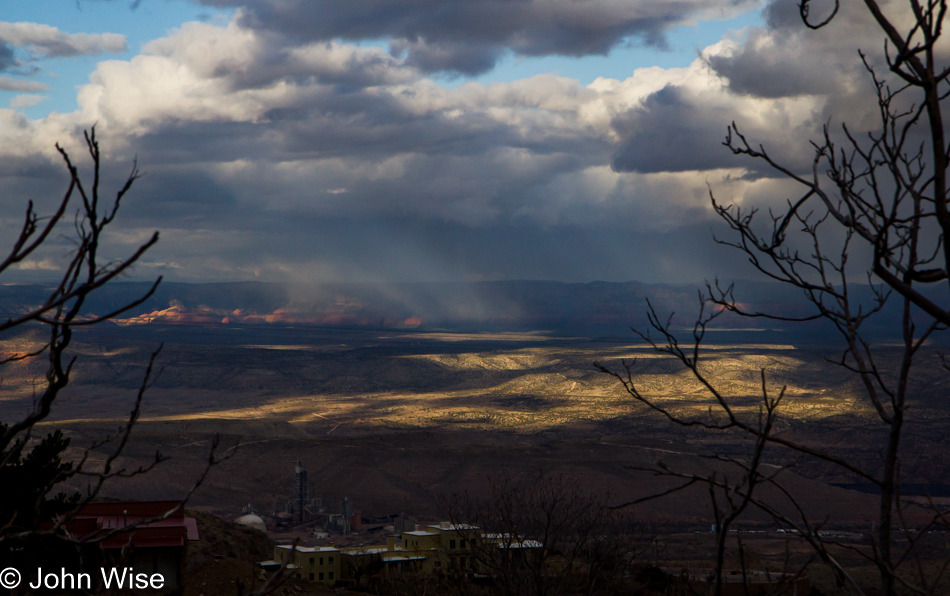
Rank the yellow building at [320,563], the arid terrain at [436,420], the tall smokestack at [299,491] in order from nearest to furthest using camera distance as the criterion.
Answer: the yellow building at [320,563]
the tall smokestack at [299,491]
the arid terrain at [436,420]

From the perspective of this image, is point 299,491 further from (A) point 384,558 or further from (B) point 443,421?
(B) point 443,421

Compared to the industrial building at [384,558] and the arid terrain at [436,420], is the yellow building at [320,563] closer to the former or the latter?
the industrial building at [384,558]

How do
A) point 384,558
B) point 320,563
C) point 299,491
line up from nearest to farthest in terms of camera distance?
point 320,563 → point 384,558 → point 299,491

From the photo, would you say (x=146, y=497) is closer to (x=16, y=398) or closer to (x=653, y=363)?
(x=16, y=398)

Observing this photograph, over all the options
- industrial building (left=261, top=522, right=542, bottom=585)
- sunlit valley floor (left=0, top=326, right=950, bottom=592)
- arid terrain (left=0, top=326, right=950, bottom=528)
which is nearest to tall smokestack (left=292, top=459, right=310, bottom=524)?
arid terrain (left=0, top=326, right=950, bottom=528)

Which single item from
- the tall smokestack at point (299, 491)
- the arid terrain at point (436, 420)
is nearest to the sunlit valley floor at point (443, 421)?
the arid terrain at point (436, 420)

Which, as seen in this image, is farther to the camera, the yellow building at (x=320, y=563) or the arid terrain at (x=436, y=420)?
the arid terrain at (x=436, y=420)

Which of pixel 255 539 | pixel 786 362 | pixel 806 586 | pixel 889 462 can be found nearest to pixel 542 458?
pixel 255 539

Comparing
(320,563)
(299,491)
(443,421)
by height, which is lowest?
(443,421)

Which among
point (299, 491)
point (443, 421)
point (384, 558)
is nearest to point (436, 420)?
point (443, 421)

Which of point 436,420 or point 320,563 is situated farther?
point 436,420

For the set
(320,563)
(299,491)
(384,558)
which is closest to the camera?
(320,563)

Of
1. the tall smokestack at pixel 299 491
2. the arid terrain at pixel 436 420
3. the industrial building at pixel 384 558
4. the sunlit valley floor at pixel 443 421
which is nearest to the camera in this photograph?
the industrial building at pixel 384 558

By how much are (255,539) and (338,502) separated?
2908 centimetres
